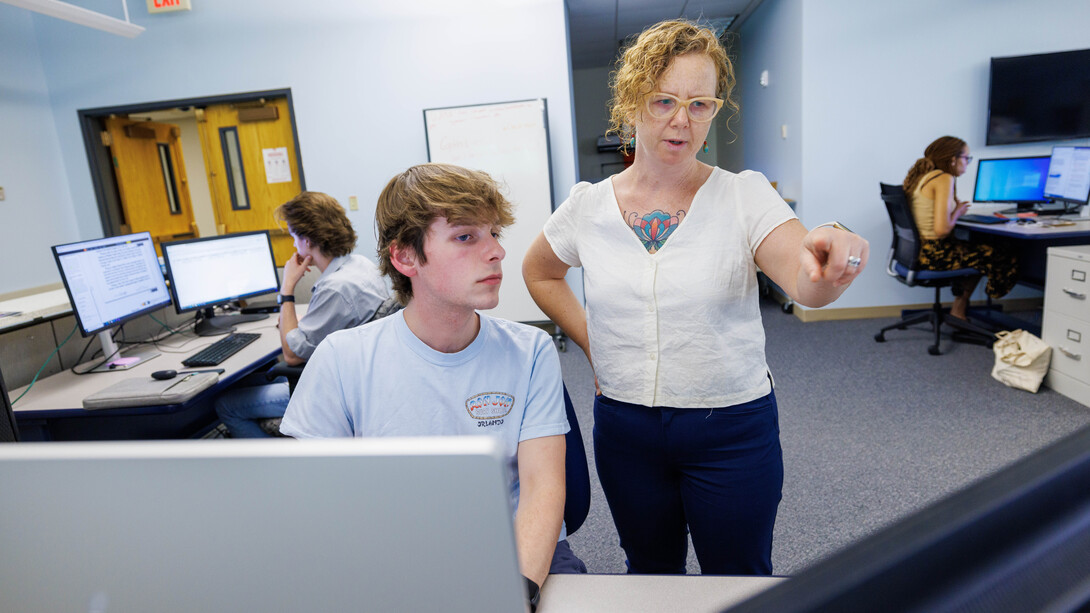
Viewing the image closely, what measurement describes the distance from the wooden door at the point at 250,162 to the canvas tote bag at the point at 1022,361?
462cm

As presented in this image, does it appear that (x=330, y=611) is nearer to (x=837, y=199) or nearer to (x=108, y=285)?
(x=108, y=285)

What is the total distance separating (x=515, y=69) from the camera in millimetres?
4340

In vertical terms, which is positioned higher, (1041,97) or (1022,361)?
(1041,97)

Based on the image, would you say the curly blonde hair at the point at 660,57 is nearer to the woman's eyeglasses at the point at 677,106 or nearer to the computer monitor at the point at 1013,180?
the woman's eyeglasses at the point at 677,106

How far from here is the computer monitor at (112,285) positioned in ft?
6.46

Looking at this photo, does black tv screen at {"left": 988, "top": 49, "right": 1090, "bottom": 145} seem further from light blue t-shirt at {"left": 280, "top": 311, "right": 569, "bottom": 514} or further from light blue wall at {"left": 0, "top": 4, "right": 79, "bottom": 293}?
light blue wall at {"left": 0, "top": 4, "right": 79, "bottom": 293}

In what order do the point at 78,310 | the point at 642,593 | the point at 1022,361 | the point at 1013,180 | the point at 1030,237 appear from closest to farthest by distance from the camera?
the point at 642,593
the point at 78,310
the point at 1022,361
the point at 1030,237
the point at 1013,180

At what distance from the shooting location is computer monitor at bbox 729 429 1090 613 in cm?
20

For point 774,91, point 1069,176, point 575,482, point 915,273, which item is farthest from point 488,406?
point 774,91

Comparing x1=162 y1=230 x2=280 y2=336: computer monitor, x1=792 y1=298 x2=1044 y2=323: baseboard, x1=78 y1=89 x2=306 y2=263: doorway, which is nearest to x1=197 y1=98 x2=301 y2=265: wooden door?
x1=78 y1=89 x2=306 y2=263: doorway

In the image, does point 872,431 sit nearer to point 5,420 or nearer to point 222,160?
point 5,420

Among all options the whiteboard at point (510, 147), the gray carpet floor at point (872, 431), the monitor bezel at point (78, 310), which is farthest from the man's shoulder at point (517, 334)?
the whiteboard at point (510, 147)

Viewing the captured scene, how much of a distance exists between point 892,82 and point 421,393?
14.3 feet

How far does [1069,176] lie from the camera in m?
3.51
